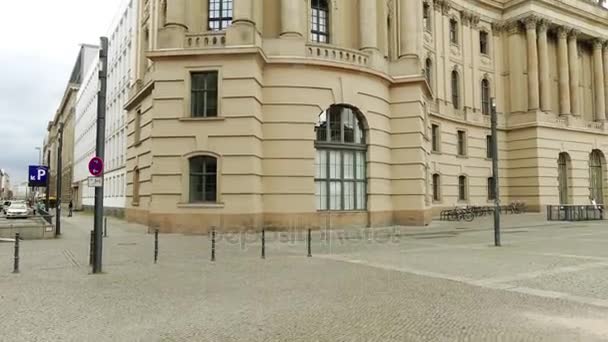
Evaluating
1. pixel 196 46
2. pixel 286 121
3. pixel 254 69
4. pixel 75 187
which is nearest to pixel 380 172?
pixel 286 121

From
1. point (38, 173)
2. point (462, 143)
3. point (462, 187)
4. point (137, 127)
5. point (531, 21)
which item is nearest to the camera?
point (38, 173)

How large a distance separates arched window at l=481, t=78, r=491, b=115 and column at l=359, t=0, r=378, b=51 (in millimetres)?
21575

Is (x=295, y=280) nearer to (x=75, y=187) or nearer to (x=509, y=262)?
(x=509, y=262)

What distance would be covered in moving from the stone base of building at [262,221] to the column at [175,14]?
9060 millimetres

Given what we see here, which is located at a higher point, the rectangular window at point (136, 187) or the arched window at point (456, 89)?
the arched window at point (456, 89)

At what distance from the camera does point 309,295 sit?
352 inches

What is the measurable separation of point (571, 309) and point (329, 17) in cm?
2186

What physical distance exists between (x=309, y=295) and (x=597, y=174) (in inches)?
1937

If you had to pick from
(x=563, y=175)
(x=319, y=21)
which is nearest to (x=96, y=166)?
(x=319, y=21)

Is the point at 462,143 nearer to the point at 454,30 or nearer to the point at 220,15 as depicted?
the point at 454,30

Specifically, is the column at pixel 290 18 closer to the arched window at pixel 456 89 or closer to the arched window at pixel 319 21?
→ the arched window at pixel 319 21

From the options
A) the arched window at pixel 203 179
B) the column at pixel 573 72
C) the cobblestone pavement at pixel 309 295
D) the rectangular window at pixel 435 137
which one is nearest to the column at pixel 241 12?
the arched window at pixel 203 179

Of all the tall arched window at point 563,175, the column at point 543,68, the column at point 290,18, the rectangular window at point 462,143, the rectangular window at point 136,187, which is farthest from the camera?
the tall arched window at point 563,175

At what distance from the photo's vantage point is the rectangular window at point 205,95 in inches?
902
